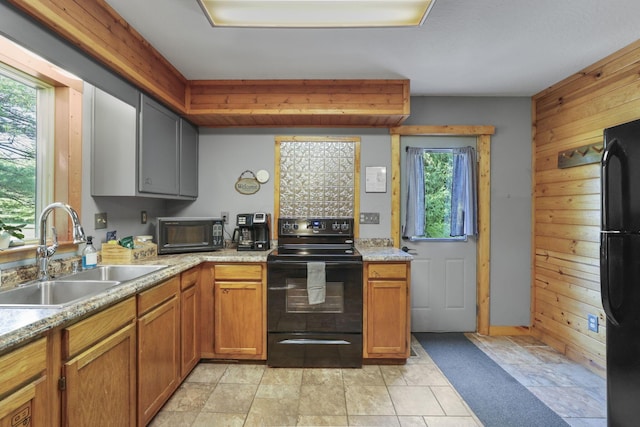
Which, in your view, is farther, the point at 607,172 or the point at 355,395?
the point at 355,395

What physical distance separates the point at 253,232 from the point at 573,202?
2.83m

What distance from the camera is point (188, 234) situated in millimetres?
2672

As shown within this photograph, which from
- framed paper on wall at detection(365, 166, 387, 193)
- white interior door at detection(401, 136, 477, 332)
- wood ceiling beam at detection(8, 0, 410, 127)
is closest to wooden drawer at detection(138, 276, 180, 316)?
wood ceiling beam at detection(8, 0, 410, 127)

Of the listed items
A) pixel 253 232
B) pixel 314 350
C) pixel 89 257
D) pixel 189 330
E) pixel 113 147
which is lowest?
pixel 314 350

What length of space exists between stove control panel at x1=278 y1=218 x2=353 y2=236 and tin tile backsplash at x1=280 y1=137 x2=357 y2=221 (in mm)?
129

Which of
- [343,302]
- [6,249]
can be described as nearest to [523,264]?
[343,302]

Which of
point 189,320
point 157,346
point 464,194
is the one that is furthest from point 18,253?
point 464,194

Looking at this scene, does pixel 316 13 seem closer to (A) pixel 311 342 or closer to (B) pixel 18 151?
(B) pixel 18 151

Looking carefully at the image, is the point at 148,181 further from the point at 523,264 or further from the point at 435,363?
the point at 523,264

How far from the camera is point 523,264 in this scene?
3.15 meters

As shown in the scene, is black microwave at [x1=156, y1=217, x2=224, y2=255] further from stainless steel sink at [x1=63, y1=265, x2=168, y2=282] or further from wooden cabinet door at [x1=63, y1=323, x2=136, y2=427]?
wooden cabinet door at [x1=63, y1=323, x2=136, y2=427]

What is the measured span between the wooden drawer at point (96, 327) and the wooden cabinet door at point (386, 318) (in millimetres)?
1672

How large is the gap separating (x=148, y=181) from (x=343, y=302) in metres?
1.78

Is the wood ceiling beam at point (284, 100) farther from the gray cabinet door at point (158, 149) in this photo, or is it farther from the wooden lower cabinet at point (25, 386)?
the wooden lower cabinet at point (25, 386)
